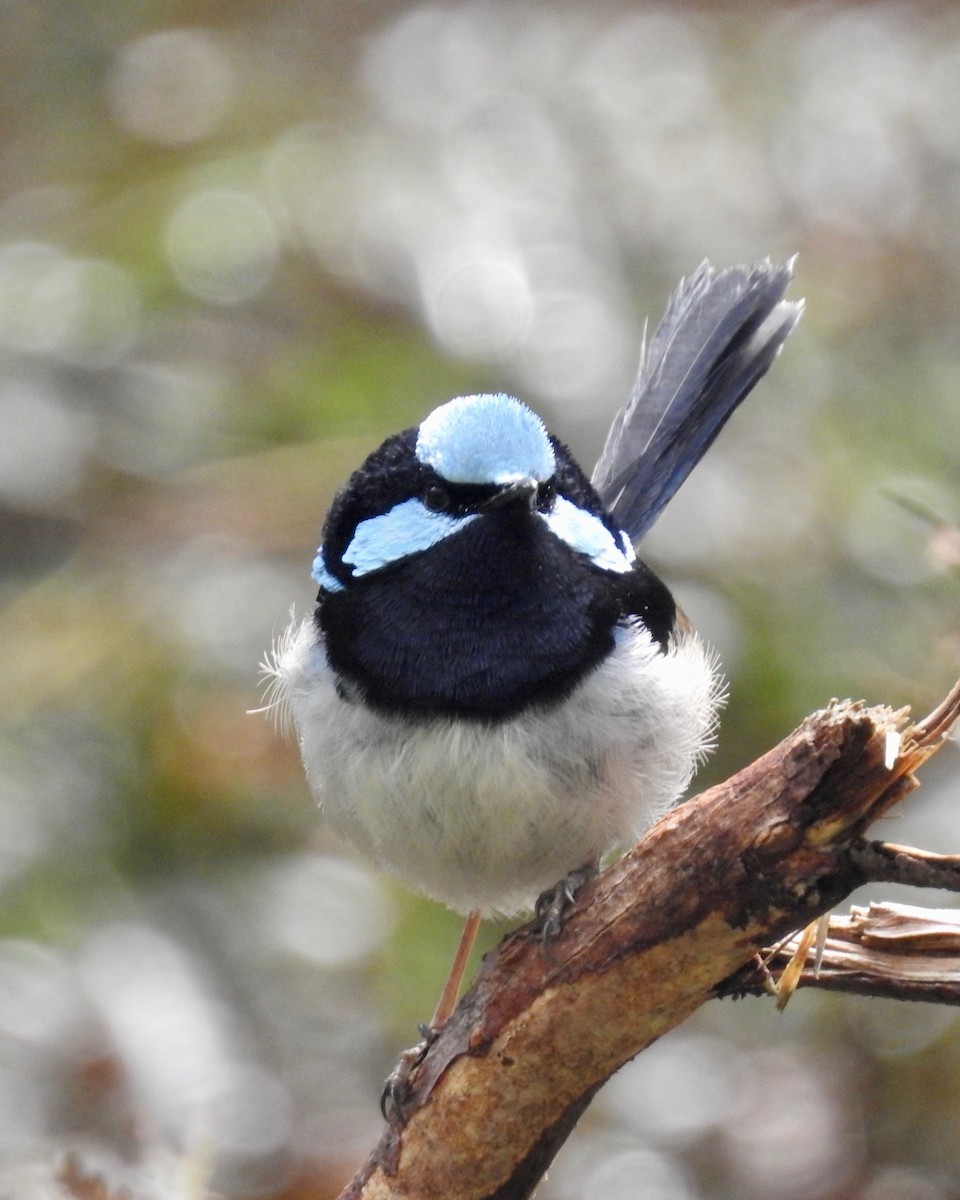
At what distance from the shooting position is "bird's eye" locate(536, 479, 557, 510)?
9.02 ft

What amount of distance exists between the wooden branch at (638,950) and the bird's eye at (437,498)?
711 millimetres

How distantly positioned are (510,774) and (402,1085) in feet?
1.70

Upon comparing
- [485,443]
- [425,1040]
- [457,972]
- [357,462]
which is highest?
[485,443]

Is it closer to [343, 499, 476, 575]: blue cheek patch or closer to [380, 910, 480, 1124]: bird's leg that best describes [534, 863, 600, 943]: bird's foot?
[380, 910, 480, 1124]: bird's leg

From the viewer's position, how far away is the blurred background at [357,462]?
11.3 feet

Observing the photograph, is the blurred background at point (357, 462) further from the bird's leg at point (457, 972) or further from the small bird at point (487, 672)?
the small bird at point (487, 672)

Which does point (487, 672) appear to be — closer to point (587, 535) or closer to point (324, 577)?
point (587, 535)

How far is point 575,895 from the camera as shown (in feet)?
7.85

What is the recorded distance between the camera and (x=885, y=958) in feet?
7.47

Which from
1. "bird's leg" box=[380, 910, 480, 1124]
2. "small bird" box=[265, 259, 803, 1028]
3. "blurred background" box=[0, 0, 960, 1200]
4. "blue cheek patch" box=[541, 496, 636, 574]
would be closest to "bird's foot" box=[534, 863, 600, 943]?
"small bird" box=[265, 259, 803, 1028]

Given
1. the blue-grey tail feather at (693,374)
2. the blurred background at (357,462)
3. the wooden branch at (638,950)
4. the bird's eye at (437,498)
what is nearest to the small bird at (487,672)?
the bird's eye at (437,498)

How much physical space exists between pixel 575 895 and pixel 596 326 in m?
1.96

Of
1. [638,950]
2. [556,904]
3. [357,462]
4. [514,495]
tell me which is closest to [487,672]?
[514,495]

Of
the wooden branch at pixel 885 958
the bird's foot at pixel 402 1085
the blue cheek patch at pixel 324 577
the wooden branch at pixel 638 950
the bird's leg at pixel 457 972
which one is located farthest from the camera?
the bird's leg at pixel 457 972
